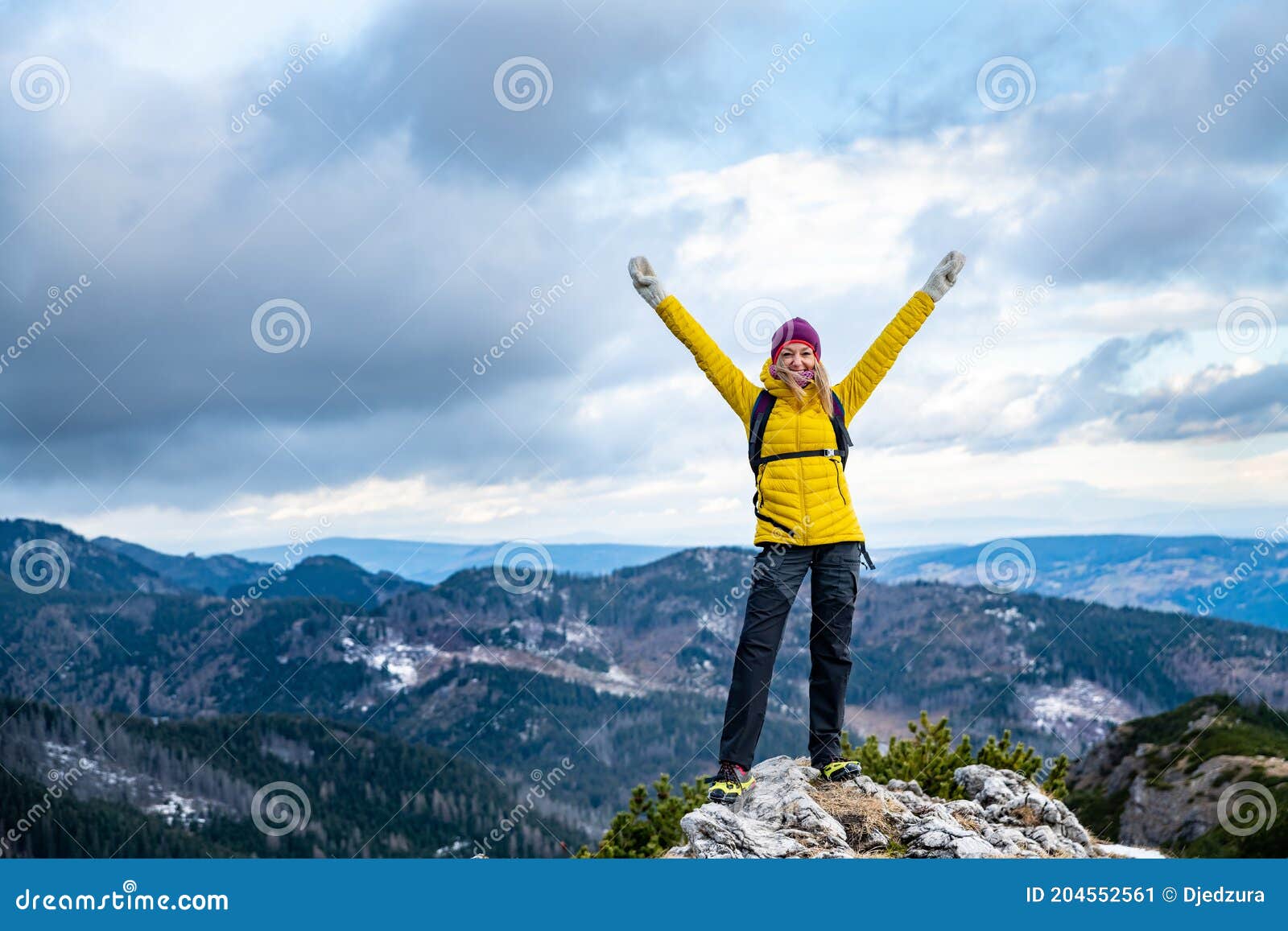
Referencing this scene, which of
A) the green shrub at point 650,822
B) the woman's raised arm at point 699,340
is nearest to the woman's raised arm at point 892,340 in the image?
the woman's raised arm at point 699,340

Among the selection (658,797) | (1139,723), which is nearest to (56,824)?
(1139,723)

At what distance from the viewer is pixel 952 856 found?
852 cm

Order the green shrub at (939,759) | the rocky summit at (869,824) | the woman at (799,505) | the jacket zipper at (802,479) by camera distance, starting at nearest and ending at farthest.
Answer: the rocky summit at (869,824) < the woman at (799,505) < the jacket zipper at (802,479) < the green shrub at (939,759)

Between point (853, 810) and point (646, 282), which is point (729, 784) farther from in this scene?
point (646, 282)

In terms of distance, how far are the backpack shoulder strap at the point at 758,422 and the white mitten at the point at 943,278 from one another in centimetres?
203

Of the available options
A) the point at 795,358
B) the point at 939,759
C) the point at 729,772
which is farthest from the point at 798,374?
the point at 939,759

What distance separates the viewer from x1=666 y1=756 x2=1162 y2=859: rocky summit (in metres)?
8.55

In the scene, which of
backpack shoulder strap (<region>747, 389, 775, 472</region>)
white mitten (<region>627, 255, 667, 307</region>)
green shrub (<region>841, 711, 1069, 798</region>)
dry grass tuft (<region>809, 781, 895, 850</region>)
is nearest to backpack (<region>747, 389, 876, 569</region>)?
backpack shoulder strap (<region>747, 389, 775, 472</region>)

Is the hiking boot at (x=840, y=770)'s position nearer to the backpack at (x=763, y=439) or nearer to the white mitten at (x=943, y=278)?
the backpack at (x=763, y=439)

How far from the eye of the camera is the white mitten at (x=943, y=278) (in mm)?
10273

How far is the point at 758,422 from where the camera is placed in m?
9.97

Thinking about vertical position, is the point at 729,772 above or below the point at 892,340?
below

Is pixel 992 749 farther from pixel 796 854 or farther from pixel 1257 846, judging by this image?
pixel 1257 846

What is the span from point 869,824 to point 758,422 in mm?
3973
